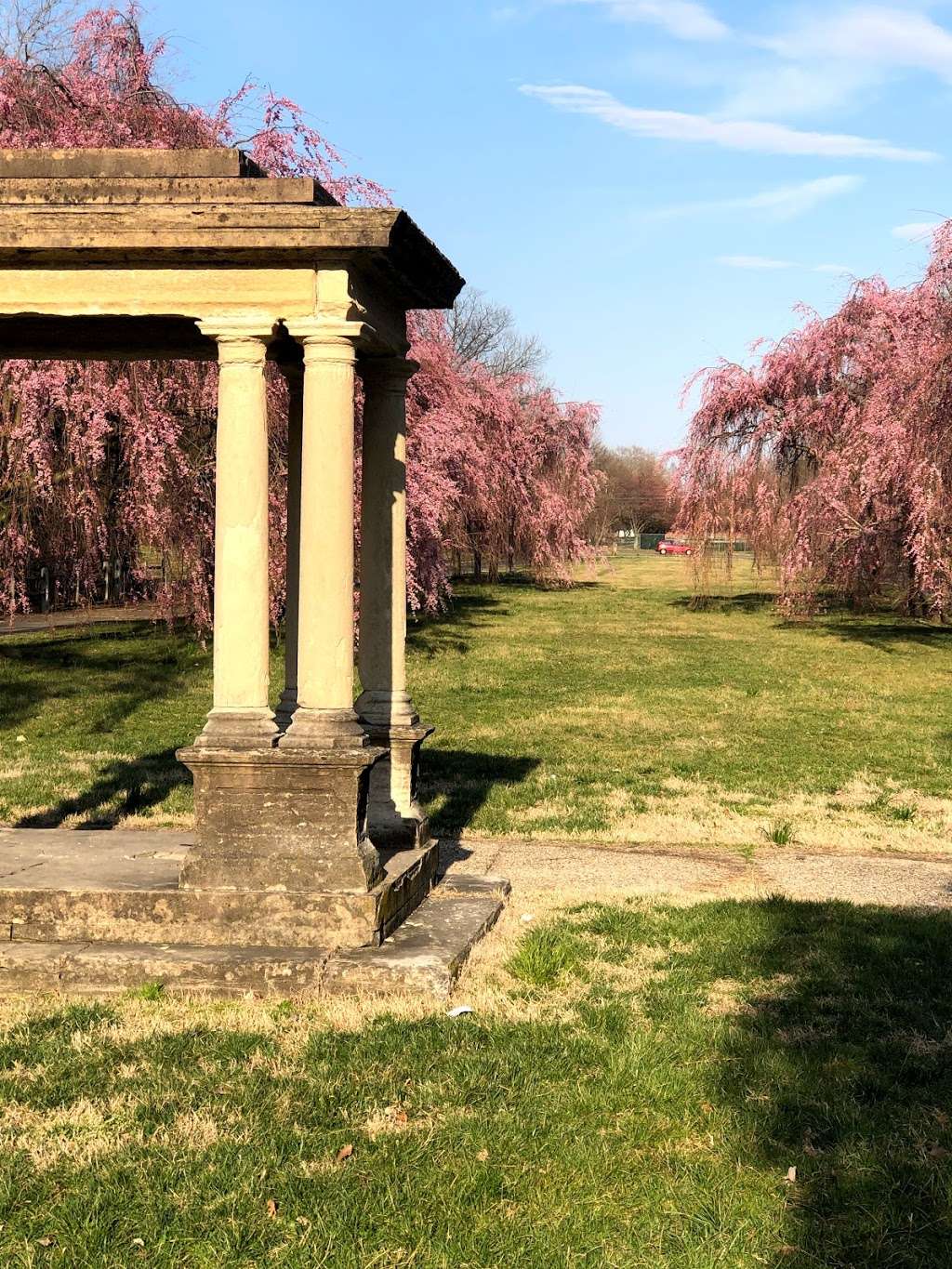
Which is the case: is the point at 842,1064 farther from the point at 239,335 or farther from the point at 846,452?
the point at 846,452

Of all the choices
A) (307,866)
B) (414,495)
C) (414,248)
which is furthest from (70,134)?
(307,866)

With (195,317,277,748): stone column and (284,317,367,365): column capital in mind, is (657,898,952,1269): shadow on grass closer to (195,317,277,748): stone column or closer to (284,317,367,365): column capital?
(195,317,277,748): stone column

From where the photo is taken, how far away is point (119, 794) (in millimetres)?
11727

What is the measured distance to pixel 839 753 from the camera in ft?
48.5

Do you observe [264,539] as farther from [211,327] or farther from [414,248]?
[414,248]

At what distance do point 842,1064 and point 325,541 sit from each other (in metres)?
3.50

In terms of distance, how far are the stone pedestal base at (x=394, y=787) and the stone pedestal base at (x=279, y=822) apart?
1.27 meters

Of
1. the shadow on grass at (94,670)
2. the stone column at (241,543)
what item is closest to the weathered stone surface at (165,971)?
the stone column at (241,543)

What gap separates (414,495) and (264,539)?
15844 mm

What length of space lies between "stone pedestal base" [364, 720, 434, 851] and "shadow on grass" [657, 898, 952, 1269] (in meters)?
1.78

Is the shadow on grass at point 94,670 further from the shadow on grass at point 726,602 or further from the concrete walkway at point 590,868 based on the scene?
the shadow on grass at point 726,602

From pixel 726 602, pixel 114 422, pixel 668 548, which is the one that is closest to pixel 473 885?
pixel 114 422

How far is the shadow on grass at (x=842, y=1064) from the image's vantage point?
14.3ft

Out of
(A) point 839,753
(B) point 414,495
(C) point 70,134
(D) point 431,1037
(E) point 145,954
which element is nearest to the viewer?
(D) point 431,1037
